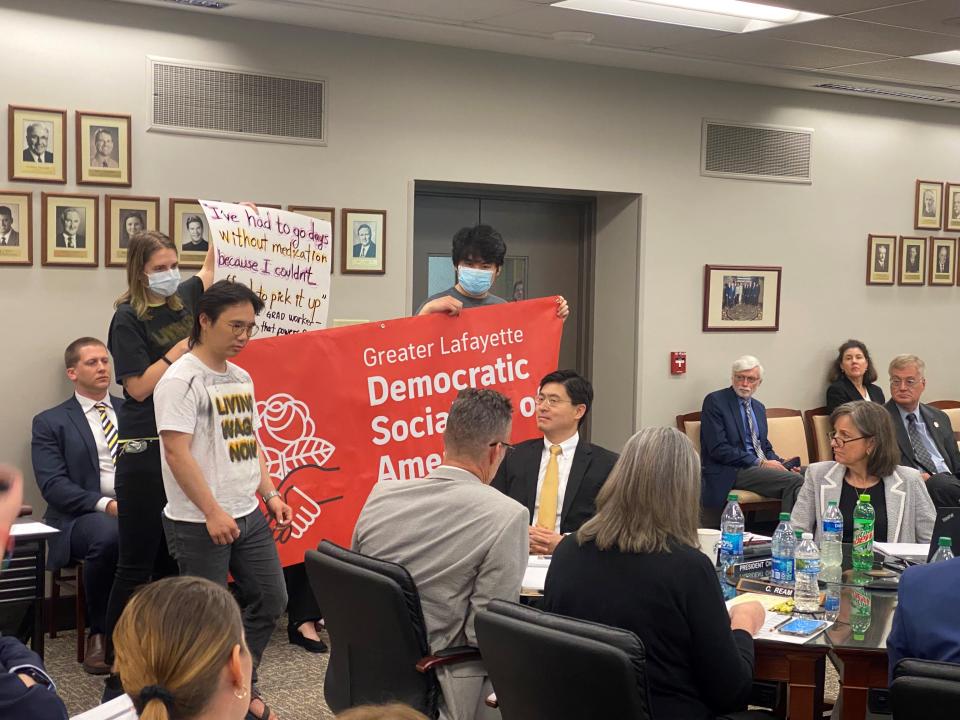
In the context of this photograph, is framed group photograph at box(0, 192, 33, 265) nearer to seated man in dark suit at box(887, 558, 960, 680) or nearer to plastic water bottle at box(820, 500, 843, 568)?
plastic water bottle at box(820, 500, 843, 568)

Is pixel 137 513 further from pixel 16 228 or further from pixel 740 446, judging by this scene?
pixel 740 446

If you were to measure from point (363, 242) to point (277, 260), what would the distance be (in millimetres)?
1291

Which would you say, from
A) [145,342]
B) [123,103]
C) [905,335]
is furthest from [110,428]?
[905,335]

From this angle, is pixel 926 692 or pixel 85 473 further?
pixel 85 473

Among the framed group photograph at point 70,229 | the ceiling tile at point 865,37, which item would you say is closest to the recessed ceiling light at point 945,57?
the ceiling tile at point 865,37

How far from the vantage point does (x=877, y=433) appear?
160 inches

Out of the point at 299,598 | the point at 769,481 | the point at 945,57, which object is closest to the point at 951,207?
the point at 945,57

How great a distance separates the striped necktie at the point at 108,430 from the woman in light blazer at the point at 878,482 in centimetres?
311

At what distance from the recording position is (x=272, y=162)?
581 centimetres

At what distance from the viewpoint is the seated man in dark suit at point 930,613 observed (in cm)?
231

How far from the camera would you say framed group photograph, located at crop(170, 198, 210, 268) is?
18.1ft

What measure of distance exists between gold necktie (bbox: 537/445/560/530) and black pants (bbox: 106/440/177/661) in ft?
4.60

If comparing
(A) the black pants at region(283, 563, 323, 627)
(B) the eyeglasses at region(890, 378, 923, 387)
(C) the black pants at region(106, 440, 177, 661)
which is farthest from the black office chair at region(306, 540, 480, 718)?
(B) the eyeglasses at region(890, 378, 923, 387)

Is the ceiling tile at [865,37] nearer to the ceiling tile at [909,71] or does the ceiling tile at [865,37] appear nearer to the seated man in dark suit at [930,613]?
the ceiling tile at [909,71]
